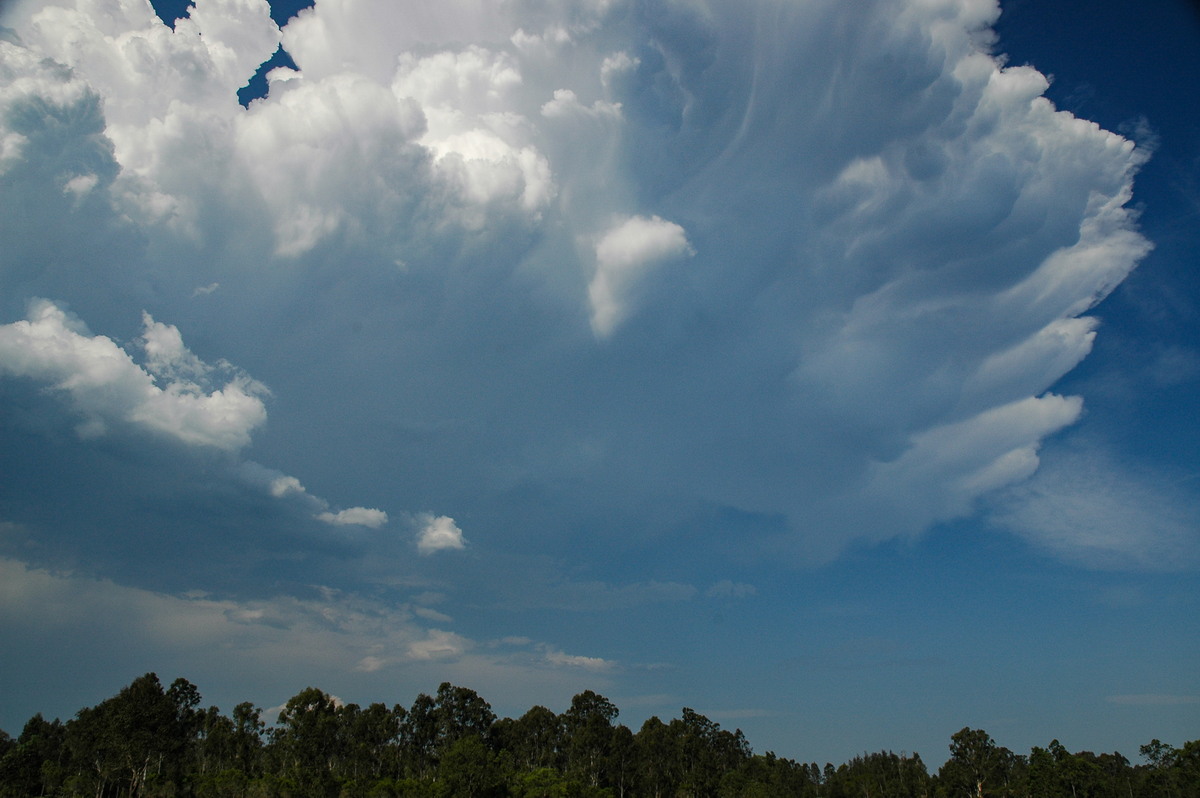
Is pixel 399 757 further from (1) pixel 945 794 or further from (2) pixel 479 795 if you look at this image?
(1) pixel 945 794

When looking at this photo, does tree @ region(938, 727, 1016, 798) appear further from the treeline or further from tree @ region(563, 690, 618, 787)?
tree @ region(563, 690, 618, 787)

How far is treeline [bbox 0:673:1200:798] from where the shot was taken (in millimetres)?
96938

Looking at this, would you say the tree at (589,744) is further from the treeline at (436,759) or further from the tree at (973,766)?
the tree at (973,766)

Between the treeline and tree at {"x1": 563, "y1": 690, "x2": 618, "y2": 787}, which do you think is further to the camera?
tree at {"x1": 563, "y1": 690, "x2": 618, "y2": 787}

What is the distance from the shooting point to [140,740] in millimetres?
97125

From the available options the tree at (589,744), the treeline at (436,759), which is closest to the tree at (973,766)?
the treeline at (436,759)

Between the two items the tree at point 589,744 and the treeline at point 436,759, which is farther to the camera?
the tree at point 589,744

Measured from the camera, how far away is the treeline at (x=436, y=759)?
96938mm

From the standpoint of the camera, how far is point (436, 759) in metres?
140

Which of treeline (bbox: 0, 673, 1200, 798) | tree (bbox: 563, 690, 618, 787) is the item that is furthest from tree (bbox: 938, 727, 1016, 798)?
tree (bbox: 563, 690, 618, 787)

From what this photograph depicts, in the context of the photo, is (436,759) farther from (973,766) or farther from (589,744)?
(973,766)

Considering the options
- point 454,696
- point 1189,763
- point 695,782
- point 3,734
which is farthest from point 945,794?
point 3,734

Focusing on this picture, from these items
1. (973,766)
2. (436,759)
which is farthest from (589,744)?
(973,766)

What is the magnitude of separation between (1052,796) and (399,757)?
129 metres
